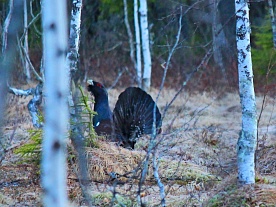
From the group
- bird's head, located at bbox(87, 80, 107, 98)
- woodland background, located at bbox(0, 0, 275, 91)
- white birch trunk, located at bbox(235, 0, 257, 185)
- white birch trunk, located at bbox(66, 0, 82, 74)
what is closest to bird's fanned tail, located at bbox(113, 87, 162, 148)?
bird's head, located at bbox(87, 80, 107, 98)

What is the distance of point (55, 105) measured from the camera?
1.79 m

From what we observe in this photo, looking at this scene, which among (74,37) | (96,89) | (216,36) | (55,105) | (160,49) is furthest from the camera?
(160,49)

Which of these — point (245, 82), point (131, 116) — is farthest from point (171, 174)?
point (245, 82)

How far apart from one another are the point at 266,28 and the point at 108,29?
7516mm

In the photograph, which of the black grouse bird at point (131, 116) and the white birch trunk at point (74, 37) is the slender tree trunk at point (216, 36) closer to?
the black grouse bird at point (131, 116)

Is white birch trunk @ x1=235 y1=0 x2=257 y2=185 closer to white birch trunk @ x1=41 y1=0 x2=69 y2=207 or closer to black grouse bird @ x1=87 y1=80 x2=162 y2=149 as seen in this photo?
black grouse bird @ x1=87 y1=80 x2=162 y2=149

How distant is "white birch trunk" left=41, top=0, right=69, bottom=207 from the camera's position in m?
1.77

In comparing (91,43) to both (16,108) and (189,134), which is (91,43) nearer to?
(16,108)

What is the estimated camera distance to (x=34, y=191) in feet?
20.2

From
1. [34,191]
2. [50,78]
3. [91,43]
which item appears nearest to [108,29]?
[91,43]

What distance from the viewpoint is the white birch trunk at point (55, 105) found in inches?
69.6

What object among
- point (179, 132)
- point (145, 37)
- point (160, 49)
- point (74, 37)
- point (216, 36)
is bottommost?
point (179, 132)

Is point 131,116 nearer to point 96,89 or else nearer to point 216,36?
point 96,89

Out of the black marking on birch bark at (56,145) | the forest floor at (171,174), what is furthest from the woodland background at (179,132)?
the black marking on birch bark at (56,145)
